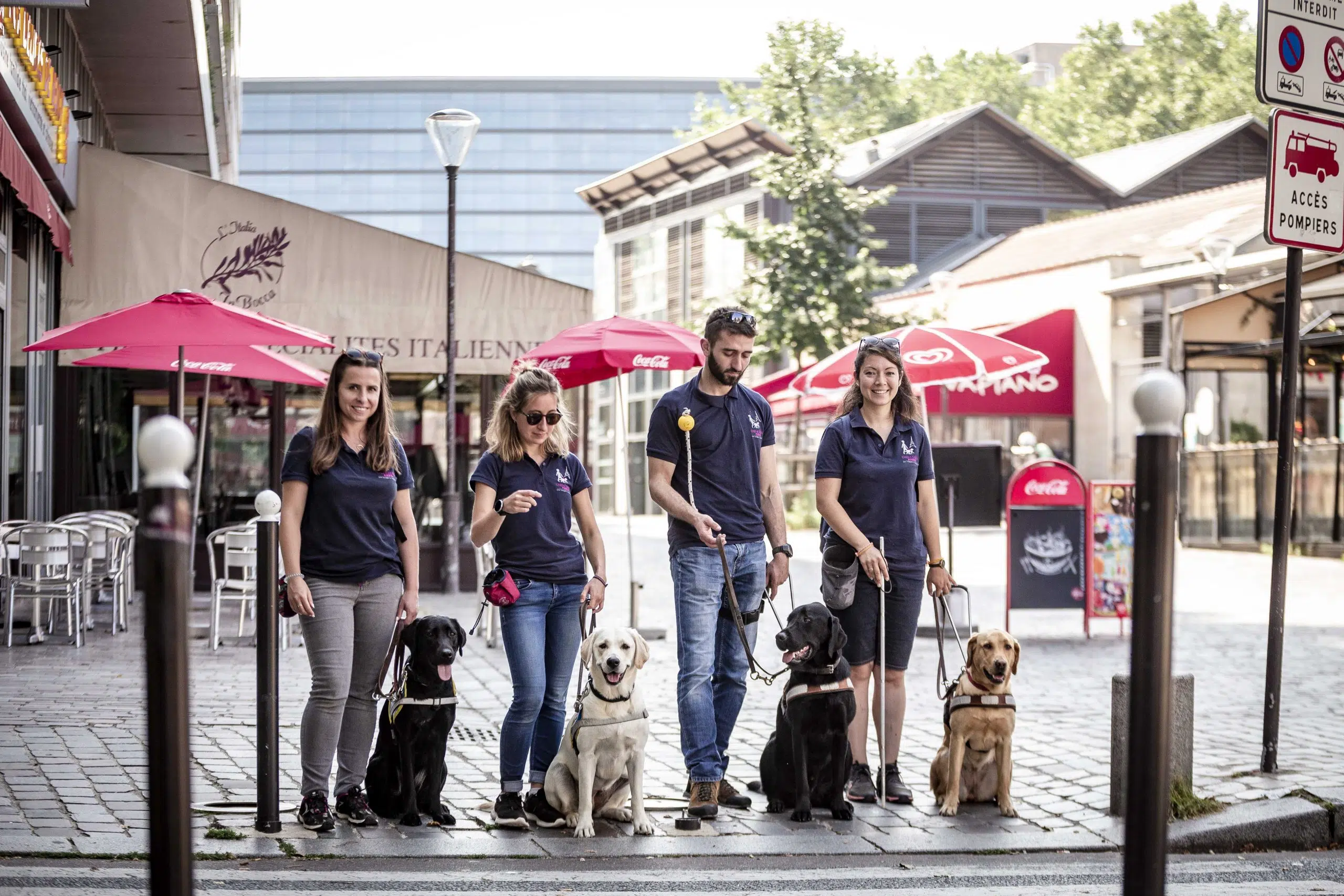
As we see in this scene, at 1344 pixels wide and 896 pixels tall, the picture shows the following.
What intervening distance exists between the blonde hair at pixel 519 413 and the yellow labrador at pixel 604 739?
77cm

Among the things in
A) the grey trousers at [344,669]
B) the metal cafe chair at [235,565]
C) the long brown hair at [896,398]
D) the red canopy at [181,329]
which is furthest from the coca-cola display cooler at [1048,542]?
the grey trousers at [344,669]

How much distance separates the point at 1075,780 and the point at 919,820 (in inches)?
43.4

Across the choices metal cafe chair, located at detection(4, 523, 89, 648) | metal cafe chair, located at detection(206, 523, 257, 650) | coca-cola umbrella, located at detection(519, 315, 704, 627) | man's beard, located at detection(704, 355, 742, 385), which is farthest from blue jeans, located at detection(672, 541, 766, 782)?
metal cafe chair, located at detection(4, 523, 89, 648)

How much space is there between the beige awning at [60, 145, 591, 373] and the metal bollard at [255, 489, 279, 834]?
9124 mm

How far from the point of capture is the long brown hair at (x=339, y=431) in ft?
18.3

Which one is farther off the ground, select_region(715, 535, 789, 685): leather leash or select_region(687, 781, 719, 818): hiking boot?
select_region(715, 535, 789, 685): leather leash

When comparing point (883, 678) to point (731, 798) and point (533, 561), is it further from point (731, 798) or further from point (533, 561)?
point (533, 561)

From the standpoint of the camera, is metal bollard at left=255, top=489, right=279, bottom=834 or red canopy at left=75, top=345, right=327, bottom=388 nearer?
metal bollard at left=255, top=489, right=279, bottom=834

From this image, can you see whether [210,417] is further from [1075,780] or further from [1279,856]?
[1279,856]

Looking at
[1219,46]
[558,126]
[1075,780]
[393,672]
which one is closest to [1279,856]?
[1075,780]

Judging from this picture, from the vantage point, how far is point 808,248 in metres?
29.7

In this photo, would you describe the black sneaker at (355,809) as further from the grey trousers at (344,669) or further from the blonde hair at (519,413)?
the blonde hair at (519,413)

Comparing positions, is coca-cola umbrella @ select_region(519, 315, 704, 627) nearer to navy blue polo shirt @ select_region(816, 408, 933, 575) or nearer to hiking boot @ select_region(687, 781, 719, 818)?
navy blue polo shirt @ select_region(816, 408, 933, 575)

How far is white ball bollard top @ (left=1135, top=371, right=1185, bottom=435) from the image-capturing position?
3.12m
